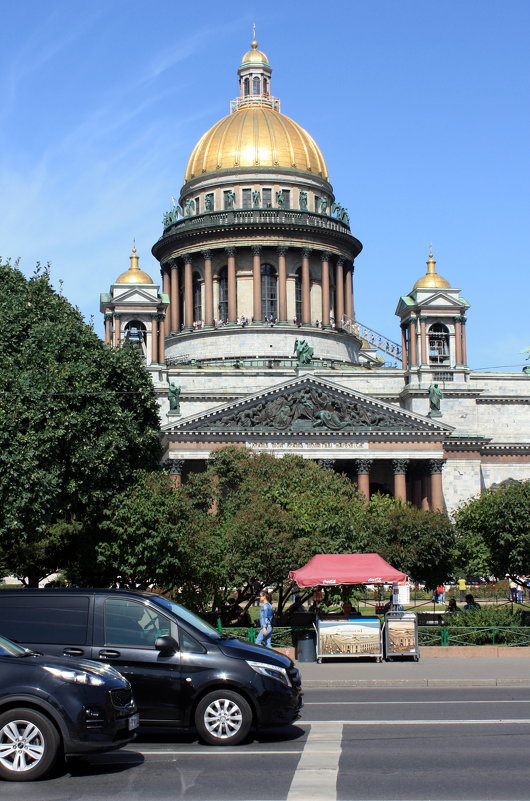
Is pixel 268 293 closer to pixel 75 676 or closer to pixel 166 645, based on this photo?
pixel 166 645

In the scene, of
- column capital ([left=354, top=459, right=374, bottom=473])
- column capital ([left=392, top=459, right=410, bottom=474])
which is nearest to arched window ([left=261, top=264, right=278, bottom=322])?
column capital ([left=354, top=459, right=374, bottom=473])

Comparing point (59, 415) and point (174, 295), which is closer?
point (59, 415)

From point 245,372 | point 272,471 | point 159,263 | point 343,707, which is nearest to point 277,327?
point 245,372

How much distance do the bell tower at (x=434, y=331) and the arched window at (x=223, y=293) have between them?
54.0 feet

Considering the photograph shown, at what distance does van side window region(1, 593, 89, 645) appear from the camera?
1872 centimetres

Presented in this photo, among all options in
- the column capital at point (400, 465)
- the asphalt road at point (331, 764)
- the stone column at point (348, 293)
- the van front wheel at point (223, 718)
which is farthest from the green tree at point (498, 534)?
the stone column at point (348, 293)

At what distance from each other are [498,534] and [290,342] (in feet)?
148

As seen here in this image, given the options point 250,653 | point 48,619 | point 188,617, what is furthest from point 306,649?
point 48,619

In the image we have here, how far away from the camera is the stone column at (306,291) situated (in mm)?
99875

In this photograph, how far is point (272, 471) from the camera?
58.3 metres

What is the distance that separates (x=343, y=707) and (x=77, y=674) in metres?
8.30

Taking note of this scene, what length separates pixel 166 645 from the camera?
18.2 metres

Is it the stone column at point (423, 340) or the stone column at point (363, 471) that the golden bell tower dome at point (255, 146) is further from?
the stone column at point (363, 471)

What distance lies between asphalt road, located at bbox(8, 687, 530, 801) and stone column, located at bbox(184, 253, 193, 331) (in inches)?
3206
